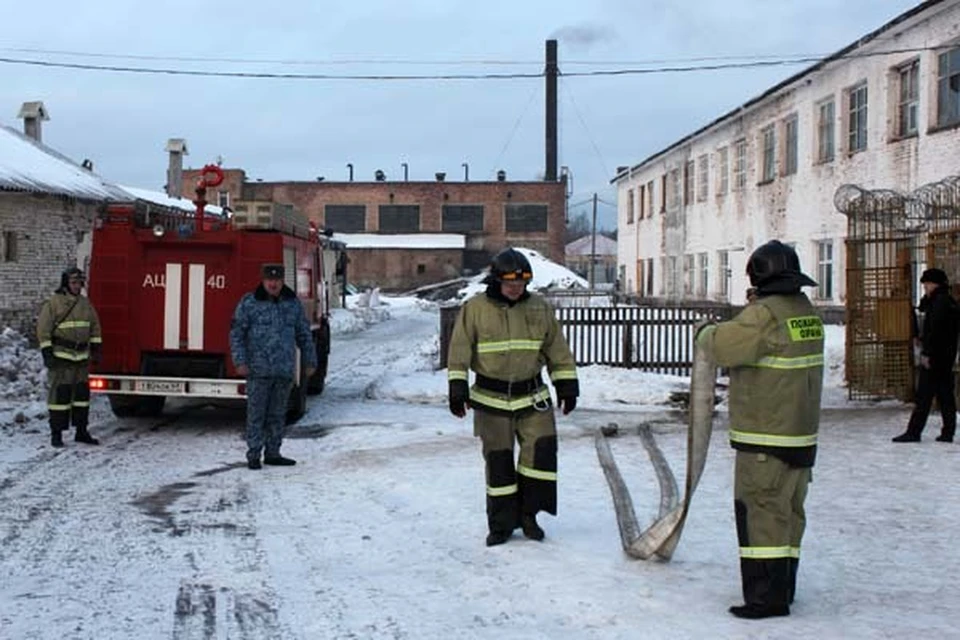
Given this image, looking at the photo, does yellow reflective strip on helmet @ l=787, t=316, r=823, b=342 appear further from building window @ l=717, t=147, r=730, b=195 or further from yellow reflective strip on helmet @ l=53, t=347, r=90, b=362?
building window @ l=717, t=147, r=730, b=195

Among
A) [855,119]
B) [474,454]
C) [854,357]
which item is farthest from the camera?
[855,119]

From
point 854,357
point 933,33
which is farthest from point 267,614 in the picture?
point 933,33

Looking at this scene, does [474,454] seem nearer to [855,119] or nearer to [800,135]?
[855,119]

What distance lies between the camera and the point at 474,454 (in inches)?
394

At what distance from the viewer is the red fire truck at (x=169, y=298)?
37.1 ft

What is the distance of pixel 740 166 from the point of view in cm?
2898

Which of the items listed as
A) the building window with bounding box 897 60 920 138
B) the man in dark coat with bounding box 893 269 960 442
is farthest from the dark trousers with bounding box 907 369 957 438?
the building window with bounding box 897 60 920 138

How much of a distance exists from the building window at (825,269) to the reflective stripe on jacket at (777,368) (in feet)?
60.0

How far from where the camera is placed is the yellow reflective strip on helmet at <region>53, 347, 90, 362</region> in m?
10.4

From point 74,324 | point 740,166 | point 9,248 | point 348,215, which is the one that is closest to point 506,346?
point 74,324

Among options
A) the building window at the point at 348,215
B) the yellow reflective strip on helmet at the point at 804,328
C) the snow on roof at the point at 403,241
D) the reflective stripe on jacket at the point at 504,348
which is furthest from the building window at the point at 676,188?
the building window at the point at 348,215

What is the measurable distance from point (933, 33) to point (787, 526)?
15017 mm

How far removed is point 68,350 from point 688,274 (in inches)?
1052

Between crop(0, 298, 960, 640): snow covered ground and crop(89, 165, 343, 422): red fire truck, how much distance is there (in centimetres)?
67
